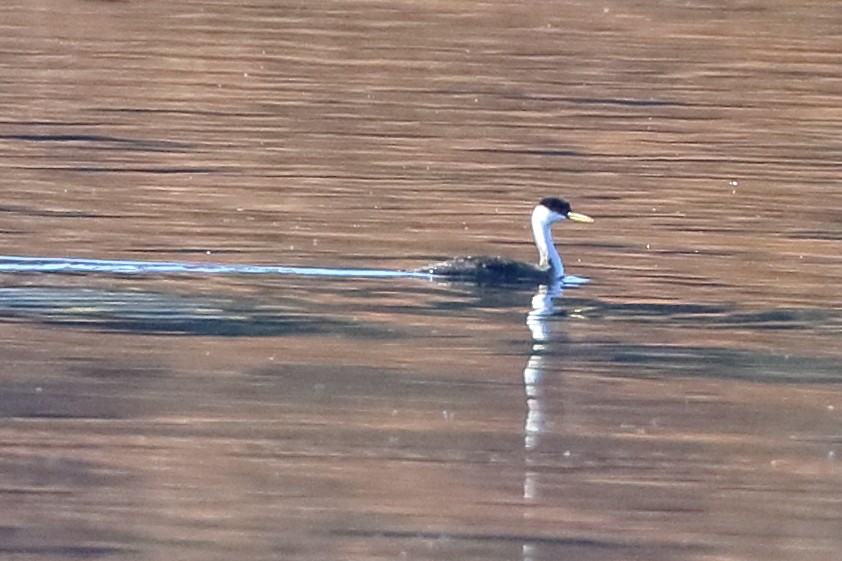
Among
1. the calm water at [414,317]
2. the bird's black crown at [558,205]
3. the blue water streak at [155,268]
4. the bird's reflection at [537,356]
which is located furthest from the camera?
the bird's black crown at [558,205]

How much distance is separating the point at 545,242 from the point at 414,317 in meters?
3.04

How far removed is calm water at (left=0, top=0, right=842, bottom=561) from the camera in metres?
10.1

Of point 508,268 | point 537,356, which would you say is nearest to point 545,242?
point 508,268

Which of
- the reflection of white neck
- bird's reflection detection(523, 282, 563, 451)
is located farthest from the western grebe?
bird's reflection detection(523, 282, 563, 451)

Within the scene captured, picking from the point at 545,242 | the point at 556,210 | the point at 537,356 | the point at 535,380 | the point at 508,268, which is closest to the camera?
the point at 535,380

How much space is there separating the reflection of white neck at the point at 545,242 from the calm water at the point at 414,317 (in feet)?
1.16

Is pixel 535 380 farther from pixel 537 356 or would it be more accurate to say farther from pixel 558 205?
pixel 558 205

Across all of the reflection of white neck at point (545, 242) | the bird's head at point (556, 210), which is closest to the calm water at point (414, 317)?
the reflection of white neck at point (545, 242)

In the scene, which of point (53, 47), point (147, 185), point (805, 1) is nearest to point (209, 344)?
point (147, 185)

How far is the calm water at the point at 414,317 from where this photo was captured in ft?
33.0

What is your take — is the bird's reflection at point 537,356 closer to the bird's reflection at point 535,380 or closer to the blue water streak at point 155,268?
the bird's reflection at point 535,380

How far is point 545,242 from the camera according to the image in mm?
18344

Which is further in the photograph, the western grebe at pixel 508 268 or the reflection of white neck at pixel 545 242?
the reflection of white neck at pixel 545 242

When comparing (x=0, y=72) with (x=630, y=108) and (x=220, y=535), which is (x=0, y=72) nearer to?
(x=630, y=108)
